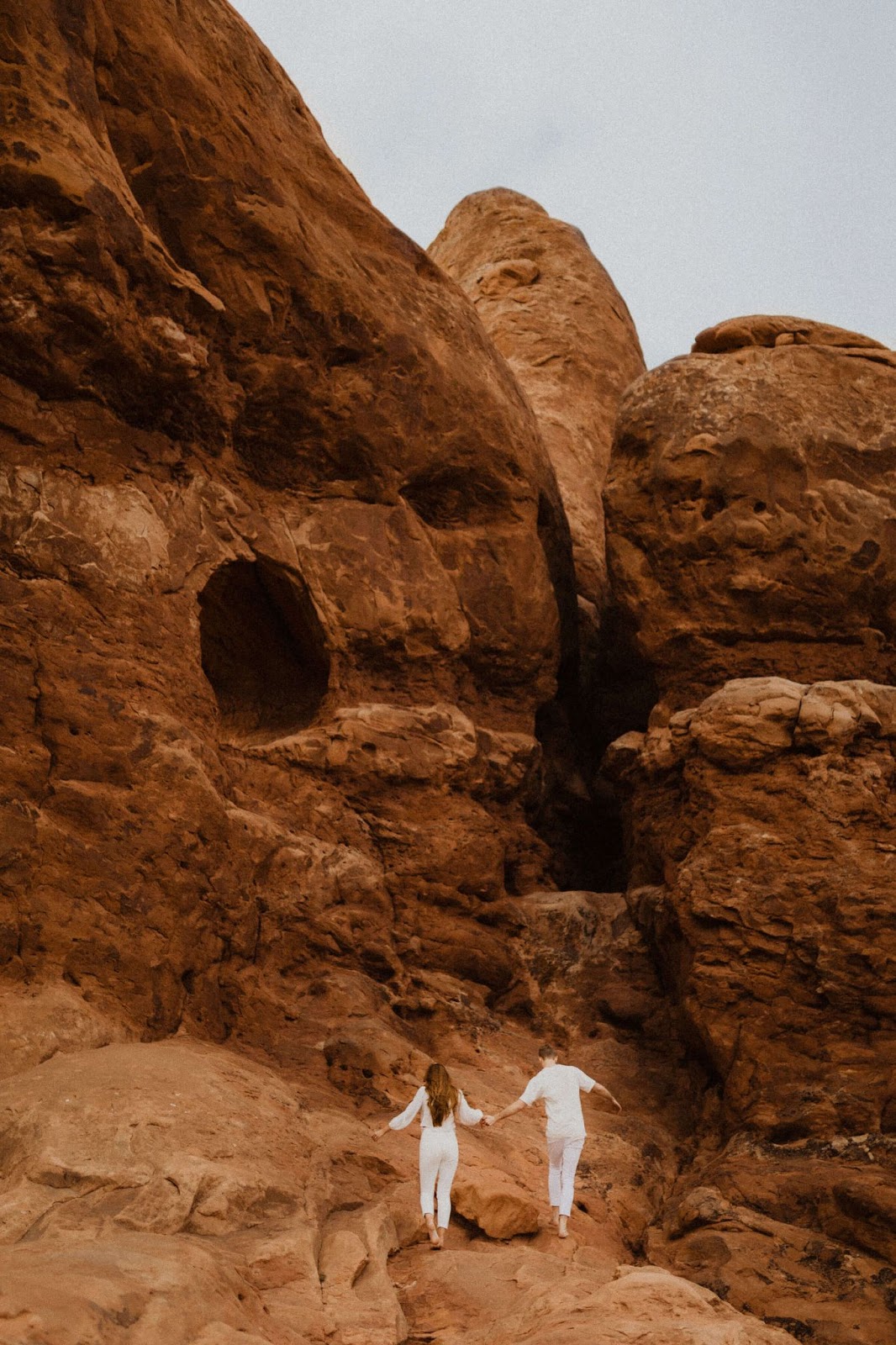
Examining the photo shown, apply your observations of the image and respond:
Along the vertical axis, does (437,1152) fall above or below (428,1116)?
below

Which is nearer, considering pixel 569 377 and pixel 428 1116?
pixel 428 1116

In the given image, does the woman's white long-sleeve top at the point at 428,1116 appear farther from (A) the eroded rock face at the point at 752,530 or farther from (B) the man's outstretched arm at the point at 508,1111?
(A) the eroded rock face at the point at 752,530

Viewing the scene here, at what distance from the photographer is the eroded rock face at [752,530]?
1402 cm

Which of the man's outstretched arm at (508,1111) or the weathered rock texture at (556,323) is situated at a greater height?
the weathered rock texture at (556,323)

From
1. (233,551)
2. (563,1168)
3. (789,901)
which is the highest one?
(233,551)

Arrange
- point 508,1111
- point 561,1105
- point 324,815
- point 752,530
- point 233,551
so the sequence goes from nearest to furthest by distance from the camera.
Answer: point 508,1111 < point 561,1105 < point 233,551 < point 324,815 < point 752,530

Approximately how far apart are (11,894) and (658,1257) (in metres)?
5.40

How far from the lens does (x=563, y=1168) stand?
9070mm

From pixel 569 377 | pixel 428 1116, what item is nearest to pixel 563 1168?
pixel 428 1116

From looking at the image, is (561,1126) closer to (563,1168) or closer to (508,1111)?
(563,1168)

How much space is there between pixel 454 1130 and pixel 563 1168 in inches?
38.2

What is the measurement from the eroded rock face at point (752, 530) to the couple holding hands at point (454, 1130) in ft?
20.1

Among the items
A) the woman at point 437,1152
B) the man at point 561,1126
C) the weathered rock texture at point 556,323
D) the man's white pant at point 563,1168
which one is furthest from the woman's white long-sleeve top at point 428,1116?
the weathered rock texture at point 556,323

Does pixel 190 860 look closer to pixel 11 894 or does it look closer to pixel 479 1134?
pixel 11 894
